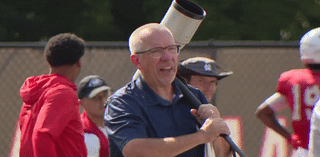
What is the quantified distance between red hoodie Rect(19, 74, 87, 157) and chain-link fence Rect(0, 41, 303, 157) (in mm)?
2195

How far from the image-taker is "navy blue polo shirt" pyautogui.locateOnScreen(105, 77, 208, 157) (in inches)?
112

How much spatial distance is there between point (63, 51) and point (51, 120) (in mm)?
590

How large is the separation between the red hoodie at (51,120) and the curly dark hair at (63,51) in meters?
0.13

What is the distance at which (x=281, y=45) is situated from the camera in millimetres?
6340

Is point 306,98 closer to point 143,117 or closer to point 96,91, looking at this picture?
point 96,91

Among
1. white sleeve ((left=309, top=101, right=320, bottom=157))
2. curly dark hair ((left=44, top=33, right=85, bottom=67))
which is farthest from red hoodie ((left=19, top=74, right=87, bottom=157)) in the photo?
white sleeve ((left=309, top=101, right=320, bottom=157))

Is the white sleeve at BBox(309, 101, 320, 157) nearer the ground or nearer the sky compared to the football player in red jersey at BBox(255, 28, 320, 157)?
nearer the sky

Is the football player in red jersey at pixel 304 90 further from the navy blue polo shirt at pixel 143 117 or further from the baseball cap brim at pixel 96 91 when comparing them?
the navy blue polo shirt at pixel 143 117

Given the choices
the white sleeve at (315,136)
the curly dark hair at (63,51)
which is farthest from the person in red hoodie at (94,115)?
the white sleeve at (315,136)

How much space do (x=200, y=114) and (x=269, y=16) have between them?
8924 millimetres

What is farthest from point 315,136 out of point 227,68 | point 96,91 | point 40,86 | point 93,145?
point 227,68

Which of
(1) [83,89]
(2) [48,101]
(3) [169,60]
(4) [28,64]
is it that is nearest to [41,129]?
(2) [48,101]

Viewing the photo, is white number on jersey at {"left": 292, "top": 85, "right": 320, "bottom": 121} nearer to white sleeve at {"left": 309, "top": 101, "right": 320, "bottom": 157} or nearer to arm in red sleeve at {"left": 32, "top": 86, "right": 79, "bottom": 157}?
arm in red sleeve at {"left": 32, "top": 86, "right": 79, "bottom": 157}

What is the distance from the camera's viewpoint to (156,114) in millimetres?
2928
